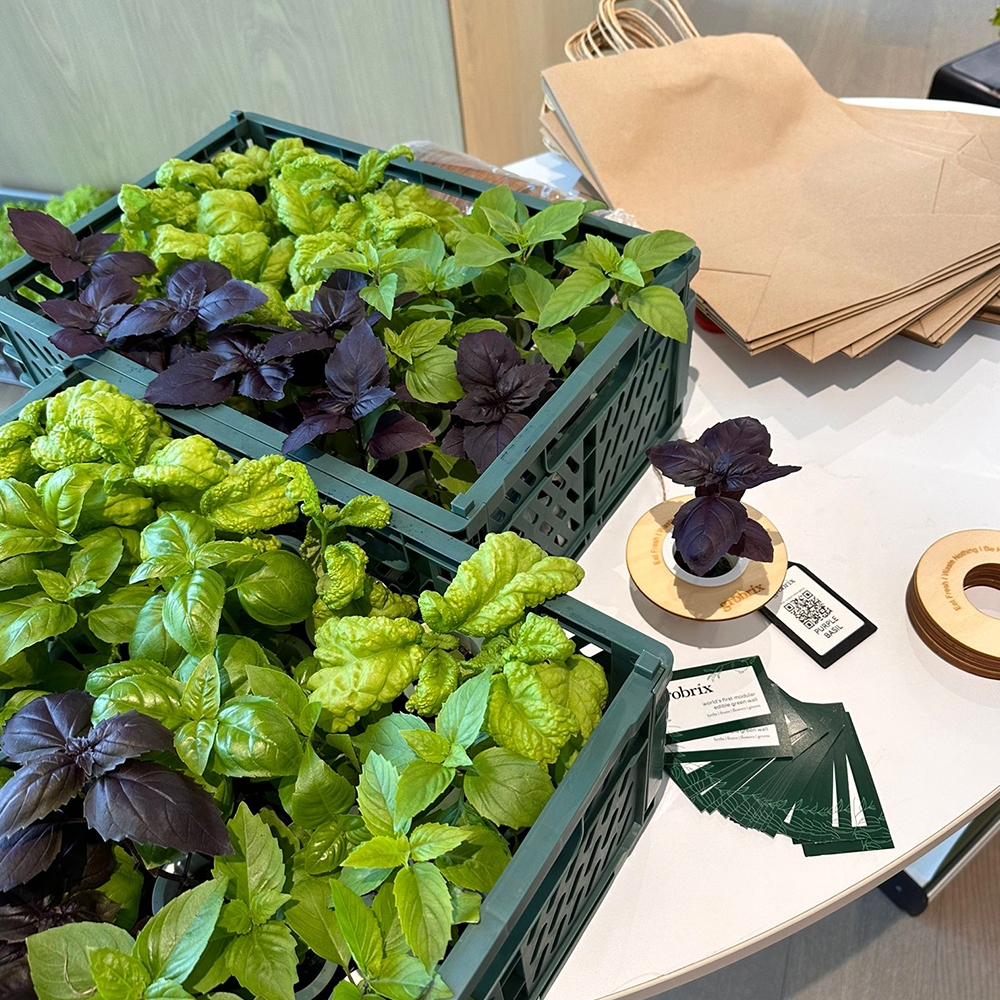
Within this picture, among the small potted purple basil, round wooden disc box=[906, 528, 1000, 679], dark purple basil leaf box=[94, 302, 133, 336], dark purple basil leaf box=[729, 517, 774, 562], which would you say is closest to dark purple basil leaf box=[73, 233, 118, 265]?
dark purple basil leaf box=[94, 302, 133, 336]

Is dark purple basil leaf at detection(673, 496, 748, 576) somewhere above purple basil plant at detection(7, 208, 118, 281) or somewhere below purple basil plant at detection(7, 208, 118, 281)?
below

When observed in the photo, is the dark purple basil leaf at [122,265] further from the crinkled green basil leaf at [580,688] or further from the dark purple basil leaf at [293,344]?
the crinkled green basil leaf at [580,688]

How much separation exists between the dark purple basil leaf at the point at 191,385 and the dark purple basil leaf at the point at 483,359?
241 millimetres

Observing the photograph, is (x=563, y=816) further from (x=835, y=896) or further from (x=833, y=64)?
(x=833, y=64)

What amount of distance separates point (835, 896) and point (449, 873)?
0.37 metres

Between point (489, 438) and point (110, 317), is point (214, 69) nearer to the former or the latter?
point (110, 317)

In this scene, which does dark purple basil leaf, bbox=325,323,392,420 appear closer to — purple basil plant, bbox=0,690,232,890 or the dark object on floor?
purple basil plant, bbox=0,690,232,890

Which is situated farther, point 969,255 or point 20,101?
point 20,101

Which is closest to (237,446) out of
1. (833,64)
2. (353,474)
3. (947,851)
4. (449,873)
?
(353,474)

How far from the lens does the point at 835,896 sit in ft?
2.52

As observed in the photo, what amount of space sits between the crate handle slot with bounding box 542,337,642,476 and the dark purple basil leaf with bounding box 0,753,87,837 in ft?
1.56

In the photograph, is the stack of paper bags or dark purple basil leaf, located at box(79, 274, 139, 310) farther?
the stack of paper bags

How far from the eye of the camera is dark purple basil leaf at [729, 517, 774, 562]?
81cm

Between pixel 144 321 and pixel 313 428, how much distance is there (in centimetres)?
27
